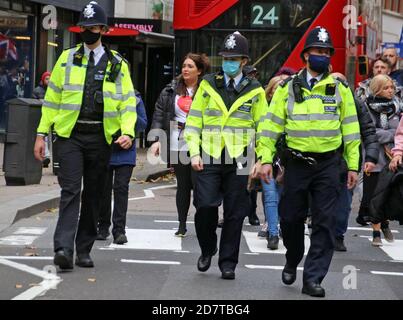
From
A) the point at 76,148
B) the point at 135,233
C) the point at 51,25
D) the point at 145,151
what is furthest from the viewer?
the point at 51,25

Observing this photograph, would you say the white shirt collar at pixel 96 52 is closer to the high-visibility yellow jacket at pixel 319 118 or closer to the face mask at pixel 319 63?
the high-visibility yellow jacket at pixel 319 118

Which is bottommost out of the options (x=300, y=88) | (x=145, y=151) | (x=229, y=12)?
(x=145, y=151)

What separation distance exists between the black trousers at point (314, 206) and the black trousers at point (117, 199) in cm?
290

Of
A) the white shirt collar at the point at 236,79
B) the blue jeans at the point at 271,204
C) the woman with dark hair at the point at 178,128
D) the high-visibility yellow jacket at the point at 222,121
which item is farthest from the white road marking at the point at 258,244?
the white shirt collar at the point at 236,79

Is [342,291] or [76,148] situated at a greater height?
[76,148]

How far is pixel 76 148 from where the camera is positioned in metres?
8.36

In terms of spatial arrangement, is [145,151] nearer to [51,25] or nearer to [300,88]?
[51,25]

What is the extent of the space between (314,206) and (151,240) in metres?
3.28

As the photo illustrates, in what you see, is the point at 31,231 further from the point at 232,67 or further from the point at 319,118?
the point at 319,118

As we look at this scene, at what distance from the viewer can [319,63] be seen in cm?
761

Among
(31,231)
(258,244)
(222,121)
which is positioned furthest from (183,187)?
(222,121)

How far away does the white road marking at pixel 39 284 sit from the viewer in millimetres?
7176
